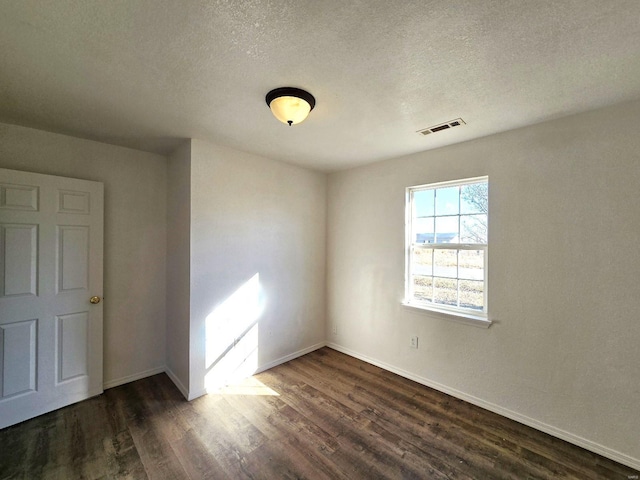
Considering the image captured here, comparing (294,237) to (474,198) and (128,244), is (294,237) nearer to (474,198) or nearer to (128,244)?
(128,244)

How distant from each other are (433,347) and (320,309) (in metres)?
1.58

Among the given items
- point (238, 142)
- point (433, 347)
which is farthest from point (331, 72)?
point (433, 347)

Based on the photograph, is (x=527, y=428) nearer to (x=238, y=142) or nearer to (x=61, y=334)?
(x=238, y=142)

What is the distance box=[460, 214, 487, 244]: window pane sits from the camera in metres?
2.50

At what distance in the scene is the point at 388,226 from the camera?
3.12 metres

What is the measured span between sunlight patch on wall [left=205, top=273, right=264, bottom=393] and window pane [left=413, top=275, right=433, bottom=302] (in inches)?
69.9

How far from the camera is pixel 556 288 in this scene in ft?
6.75

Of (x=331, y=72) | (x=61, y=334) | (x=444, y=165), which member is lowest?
(x=61, y=334)

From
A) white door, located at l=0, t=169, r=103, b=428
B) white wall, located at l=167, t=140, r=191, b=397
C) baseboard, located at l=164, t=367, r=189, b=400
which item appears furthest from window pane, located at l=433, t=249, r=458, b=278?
white door, located at l=0, t=169, r=103, b=428

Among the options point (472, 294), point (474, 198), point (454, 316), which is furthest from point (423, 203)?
point (454, 316)

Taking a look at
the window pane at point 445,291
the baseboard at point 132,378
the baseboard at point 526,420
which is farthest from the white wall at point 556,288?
the baseboard at point 132,378

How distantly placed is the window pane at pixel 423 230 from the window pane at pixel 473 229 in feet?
1.00

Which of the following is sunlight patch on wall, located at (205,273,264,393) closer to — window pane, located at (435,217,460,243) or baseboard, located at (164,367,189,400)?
baseboard, located at (164,367,189,400)

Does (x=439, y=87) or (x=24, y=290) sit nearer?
(x=439, y=87)
